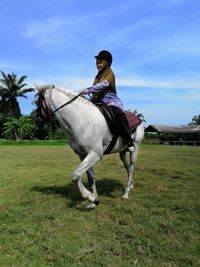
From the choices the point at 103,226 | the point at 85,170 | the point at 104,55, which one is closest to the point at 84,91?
the point at 104,55

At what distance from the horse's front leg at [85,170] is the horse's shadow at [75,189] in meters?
0.79

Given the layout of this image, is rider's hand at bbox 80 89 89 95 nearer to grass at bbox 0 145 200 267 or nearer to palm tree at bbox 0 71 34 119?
grass at bbox 0 145 200 267

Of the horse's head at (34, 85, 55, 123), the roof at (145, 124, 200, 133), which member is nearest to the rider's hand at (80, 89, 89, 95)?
the horse's head at (34, 85, 55, 123)

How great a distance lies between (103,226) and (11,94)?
7374cm

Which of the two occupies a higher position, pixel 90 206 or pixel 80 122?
pixel 80 122

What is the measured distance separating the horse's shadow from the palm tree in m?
68.2

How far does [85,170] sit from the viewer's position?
664 centimetres

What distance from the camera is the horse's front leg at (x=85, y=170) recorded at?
655 cm

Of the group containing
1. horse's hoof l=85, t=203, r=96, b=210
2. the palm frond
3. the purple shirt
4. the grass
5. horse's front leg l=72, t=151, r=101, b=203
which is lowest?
the grass

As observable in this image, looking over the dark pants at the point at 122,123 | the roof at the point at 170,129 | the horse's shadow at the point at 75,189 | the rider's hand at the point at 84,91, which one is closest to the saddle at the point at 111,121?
the dark pants at the point at 122,123

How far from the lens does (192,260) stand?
14.6 ft

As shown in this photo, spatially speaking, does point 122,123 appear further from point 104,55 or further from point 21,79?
point 21,79

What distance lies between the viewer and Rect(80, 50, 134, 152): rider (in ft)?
24.0

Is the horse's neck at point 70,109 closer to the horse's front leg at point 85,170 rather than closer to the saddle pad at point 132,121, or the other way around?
the horse's front leg at point 85,170
